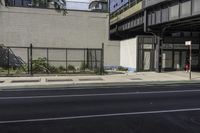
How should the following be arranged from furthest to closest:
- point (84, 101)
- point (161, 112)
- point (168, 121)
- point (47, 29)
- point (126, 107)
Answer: point (47, 29), point (84, 101), point (126, 107), point (161, 112), point (168, 121)

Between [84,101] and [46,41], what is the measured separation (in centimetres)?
2631

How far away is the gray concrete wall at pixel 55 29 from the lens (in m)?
37.1

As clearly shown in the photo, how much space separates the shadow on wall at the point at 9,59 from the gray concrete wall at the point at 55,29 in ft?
3.55

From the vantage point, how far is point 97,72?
30.4 meters

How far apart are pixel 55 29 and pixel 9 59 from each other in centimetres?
643

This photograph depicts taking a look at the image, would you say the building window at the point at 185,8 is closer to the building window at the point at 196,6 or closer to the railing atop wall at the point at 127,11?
the building window at the point at 196,6

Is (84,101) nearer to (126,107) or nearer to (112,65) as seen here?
(126,107)

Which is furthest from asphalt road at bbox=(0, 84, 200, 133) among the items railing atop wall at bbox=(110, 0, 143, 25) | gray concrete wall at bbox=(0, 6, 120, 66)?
gray concrete wall at bbox=(0, 6, 120, 66)

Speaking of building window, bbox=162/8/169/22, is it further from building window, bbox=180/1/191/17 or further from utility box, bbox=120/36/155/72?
utility box, bbox=120/36/155/72

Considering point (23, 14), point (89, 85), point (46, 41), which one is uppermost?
point (23, 14)

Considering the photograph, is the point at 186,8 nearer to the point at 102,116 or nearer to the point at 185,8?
the point at 185,8

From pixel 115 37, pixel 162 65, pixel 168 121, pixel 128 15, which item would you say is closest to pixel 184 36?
pixel 162 65

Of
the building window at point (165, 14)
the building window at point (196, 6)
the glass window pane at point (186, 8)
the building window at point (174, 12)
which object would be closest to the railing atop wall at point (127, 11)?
the building window at point (165, 14)

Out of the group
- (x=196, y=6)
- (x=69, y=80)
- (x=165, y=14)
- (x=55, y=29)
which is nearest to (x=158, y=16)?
(x=165, y=14)
